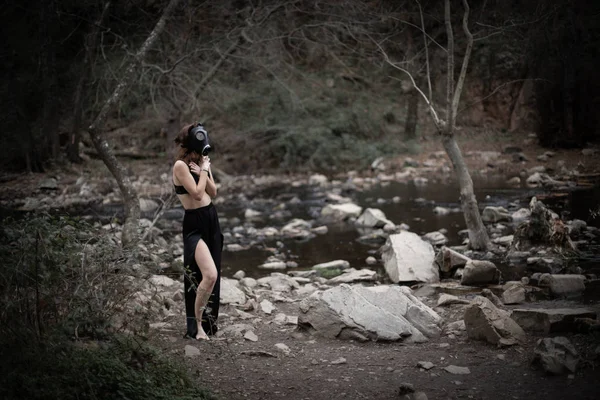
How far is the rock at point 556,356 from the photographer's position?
375 centimetres

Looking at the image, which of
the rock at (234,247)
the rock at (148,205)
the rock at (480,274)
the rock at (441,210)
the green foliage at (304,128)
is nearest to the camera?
the rock at (480,274)

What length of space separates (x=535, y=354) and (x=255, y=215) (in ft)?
30.1

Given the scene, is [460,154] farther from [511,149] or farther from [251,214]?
[511,149]

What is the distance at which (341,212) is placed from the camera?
12.2 meters

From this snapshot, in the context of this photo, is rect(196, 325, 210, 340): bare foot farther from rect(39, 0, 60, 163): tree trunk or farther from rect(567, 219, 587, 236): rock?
rect(39, 0, 60, 163): tree trunk

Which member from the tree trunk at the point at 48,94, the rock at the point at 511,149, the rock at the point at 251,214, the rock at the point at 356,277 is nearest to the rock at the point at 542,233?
the rock at the point at 356,277

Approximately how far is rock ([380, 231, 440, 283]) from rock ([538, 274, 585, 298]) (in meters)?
1.54

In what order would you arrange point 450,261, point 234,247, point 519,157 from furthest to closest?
1. point 519,157
2. point 234,247
3. point 450,261

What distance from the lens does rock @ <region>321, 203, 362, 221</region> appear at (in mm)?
12102

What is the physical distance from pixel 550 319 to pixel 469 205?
12.5ft

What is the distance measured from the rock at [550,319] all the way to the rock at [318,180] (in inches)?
476

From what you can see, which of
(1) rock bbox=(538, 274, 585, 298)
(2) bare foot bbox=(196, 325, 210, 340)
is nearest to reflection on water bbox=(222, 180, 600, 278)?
(1) rock bbox=(538, 274, 585, 298)

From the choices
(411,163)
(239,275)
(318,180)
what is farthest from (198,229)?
Answer: (411,163)

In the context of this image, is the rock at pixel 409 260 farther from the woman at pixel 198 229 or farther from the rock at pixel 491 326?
the woman at pixel 198 229
